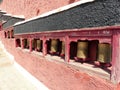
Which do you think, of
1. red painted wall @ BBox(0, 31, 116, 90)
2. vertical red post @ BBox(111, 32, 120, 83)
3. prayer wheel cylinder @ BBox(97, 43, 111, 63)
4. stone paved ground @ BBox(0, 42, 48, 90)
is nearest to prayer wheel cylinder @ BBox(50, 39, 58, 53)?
red painted wall @ BBox(0, 31, 116, 90)

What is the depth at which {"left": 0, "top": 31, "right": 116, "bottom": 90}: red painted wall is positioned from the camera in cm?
413

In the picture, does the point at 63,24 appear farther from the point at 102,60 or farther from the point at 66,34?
the point at 102,60

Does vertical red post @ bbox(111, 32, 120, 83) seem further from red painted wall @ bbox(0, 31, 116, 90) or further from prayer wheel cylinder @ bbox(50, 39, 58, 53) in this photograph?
prayer wheel cylinder @ bbox(50, 39, 58, 53)

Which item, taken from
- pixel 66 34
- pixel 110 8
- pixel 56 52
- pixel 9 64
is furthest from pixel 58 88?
pixel 9 64

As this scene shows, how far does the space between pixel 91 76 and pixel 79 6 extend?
1865mm

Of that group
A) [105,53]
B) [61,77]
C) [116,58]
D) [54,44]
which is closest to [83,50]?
[105,53]

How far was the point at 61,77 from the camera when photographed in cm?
580

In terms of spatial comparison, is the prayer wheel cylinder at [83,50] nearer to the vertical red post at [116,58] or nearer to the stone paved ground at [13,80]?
the vertical red post at [116,58]

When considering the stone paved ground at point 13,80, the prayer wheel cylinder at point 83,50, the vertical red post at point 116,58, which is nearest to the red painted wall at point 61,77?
the vertical red post at point 116,58

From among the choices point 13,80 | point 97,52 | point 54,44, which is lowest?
point 13,80

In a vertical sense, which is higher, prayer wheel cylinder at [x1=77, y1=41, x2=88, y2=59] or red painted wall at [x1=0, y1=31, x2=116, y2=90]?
prayer wheel cylinder at [x1=77, y1=41, x2=88, y2=59]

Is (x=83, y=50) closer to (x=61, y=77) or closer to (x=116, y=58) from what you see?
(x=61, y=77)

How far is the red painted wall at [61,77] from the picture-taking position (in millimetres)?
4127

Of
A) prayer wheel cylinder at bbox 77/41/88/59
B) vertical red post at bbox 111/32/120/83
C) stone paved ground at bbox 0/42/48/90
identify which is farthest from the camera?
stone paved ground at bbox 0/42/48/90
